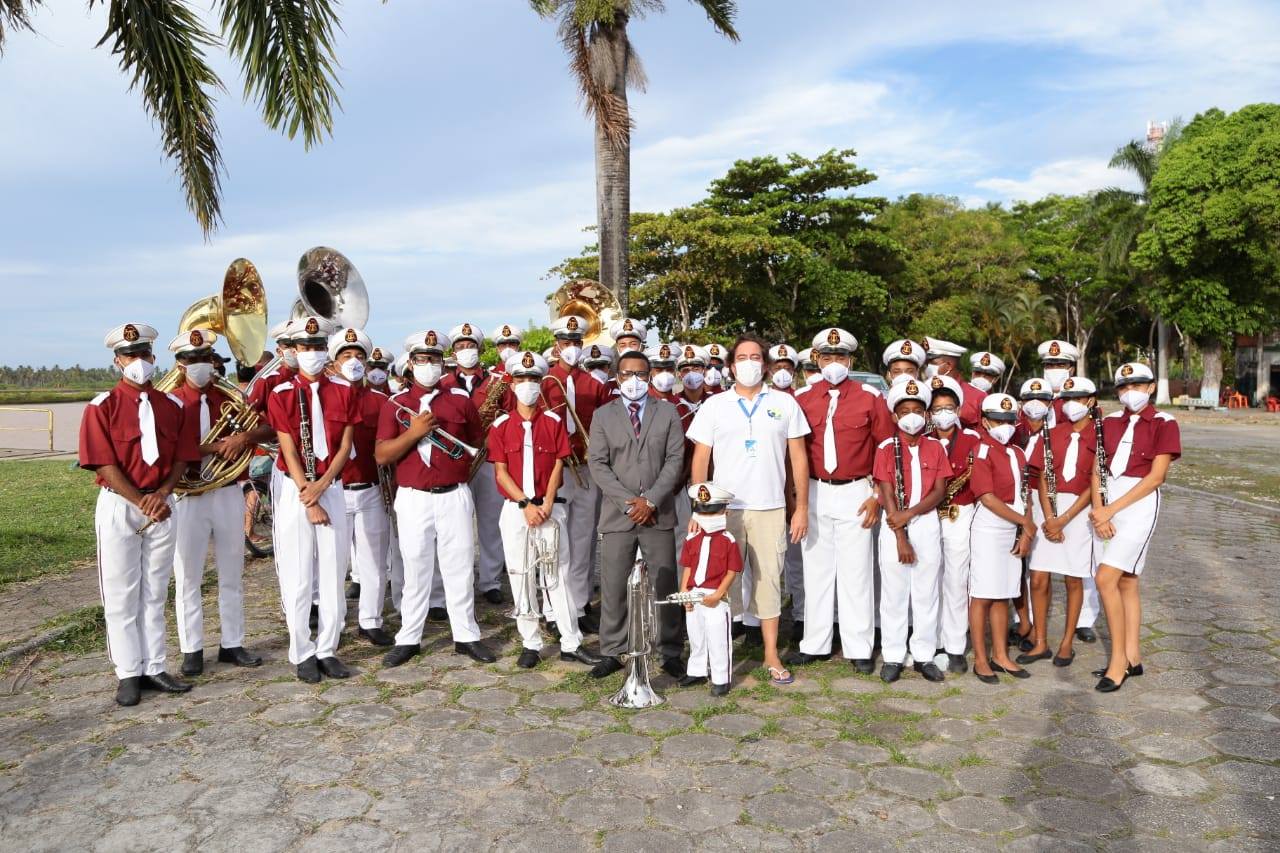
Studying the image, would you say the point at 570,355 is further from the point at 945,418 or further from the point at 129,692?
the point at 129,692

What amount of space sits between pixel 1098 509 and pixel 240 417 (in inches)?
227

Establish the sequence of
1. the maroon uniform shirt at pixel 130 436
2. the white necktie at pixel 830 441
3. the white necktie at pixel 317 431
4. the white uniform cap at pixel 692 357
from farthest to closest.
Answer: the white uniform cap at pixel 692 357 < the white necktie at pixel 830 441 < the white necktie at pixel 317 431 < the maroon uniform shirt at pixel 130 436

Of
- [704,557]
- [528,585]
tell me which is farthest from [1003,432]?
[528,585]

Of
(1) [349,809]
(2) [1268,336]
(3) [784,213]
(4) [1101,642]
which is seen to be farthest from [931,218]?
(1) [349,809]

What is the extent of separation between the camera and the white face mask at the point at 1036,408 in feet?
20.6

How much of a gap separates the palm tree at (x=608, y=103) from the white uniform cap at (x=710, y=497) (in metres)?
8.17

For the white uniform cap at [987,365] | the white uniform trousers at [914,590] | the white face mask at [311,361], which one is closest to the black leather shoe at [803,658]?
the white uniform trousers at [914,590]

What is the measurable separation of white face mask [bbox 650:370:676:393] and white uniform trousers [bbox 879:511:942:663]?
189 centimetres

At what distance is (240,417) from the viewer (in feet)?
20.3

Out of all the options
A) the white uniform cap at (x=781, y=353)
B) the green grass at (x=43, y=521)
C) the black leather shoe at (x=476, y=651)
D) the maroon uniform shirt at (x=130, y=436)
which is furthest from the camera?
the green grass at (x=43, y=521)

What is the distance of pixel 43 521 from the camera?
11.8 m

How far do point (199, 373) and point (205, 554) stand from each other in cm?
120

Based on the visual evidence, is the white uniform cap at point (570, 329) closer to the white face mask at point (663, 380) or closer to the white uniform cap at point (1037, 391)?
the white face mask at point (663, 380)

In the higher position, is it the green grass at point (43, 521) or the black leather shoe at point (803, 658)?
the green grass at point (43, 521)
